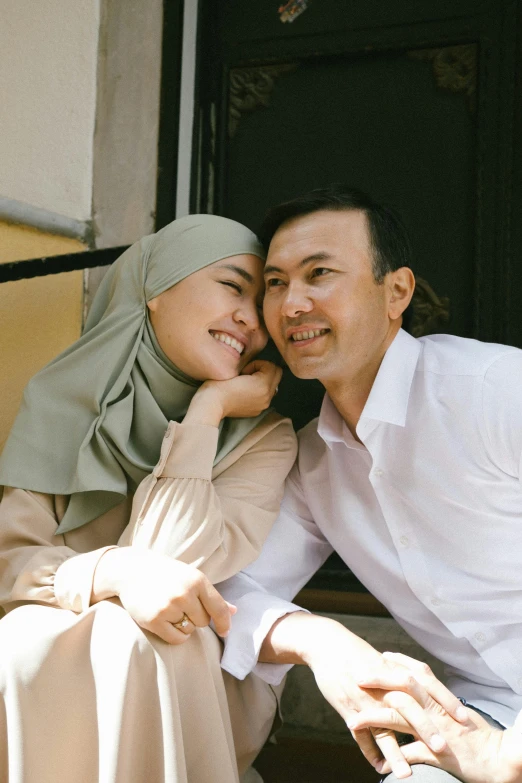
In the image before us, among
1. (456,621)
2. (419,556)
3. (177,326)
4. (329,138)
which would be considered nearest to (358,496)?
(419,556)

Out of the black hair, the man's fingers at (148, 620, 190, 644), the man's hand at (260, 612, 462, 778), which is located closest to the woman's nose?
the black hair

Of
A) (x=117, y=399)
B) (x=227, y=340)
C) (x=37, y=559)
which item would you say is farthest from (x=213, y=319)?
(x=37, y=559)

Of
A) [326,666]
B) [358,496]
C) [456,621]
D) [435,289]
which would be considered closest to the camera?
[326,666]

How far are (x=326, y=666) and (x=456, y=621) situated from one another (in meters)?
0.36

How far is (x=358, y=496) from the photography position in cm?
197

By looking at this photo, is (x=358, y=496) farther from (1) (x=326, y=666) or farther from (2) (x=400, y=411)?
(1) (x=326, y=666)

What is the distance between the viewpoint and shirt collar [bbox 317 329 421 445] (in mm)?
1832

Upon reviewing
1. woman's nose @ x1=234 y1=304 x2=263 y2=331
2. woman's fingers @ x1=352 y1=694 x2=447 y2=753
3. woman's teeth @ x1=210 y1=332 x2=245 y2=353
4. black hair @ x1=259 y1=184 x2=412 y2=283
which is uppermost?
black hair @ x1=259 y1=184 x2=412 y2=283

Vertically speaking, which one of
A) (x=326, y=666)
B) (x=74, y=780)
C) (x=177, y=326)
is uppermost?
(x=177, y=326)

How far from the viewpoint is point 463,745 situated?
1.41 m

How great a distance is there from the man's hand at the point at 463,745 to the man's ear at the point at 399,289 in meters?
0.88

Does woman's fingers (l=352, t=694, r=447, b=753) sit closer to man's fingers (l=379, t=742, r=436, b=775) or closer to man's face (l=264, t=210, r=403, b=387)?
man's fingers (l=379, t=742, r=436, b=775)

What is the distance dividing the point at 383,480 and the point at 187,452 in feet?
1.50

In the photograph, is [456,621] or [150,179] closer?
[456,621]
